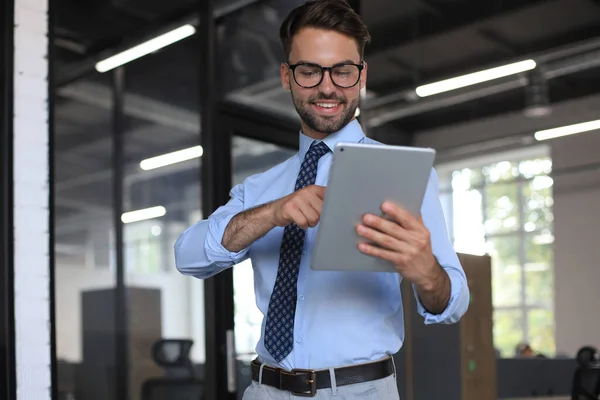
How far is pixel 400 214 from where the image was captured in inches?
44.2

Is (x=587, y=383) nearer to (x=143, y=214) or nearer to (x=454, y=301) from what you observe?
(x=143, y=214)

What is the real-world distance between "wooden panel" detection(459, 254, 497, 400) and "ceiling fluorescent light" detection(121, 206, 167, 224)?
1.62 meters

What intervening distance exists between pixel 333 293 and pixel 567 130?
10904 millimetres

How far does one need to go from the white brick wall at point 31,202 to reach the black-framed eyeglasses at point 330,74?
171 centimetres

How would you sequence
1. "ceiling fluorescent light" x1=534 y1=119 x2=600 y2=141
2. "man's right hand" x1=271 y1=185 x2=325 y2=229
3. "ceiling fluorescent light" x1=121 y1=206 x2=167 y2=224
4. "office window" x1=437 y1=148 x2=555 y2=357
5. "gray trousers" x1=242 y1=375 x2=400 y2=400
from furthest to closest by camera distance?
1. "office window" x1=437 y1=148 x2=555 y2=357
2. "ceiling fluorescent light" x1=534 y1=119 x2=600 y2=141
3. "ceiling fluorescent light" x1=121 y1=206 x2=167 y2=224
4. "gray trousers" x1=242 y1=375 x2=400 y2=400
5. "man's right hand" x1=271 y1=185 x2=325 y2=229

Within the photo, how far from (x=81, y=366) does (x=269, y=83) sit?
183cm

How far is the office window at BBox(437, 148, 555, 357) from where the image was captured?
46.0 feet

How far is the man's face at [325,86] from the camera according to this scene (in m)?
1.40

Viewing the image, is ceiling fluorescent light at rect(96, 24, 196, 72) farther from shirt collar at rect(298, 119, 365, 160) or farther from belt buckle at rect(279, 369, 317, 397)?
belt buckle at rect(279, 369, 317, 397)

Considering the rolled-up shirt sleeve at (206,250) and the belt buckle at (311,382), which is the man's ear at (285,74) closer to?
the rolled-up shirt sleeve at (206,250)

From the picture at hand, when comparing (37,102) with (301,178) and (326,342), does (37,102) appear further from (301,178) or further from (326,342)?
(326,342)

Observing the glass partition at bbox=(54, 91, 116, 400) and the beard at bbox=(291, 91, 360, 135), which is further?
the glass partition at bbox=(54, 91, 116, 400)

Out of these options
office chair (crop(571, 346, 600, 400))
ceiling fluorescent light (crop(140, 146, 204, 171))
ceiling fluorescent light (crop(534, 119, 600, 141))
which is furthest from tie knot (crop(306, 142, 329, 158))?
ceiling fluorescent light (crop(534, 119, 600, 141))

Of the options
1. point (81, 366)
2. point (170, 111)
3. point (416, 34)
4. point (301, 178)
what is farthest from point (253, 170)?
point (416, 34)
